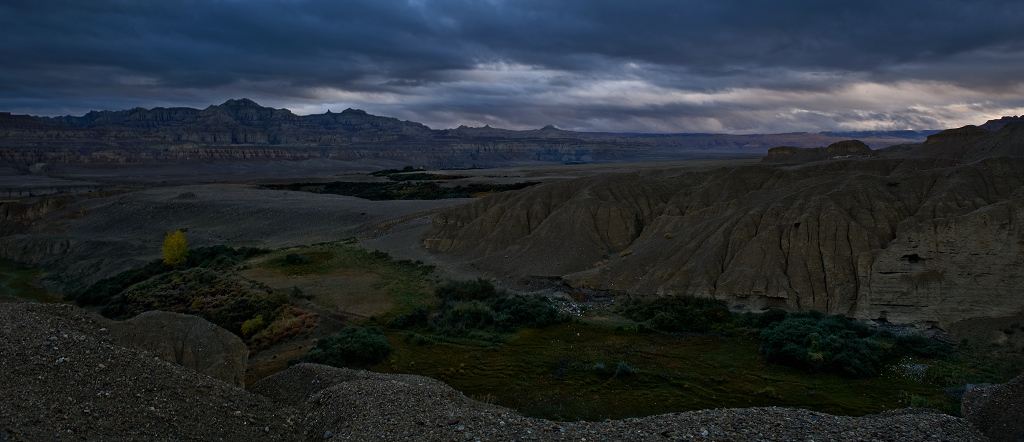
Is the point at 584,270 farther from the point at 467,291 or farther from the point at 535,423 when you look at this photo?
the point at 535,423

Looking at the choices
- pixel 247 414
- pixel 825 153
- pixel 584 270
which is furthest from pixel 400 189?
pixel 247 414

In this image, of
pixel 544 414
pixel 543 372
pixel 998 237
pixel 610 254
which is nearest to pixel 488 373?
pixel 543 372

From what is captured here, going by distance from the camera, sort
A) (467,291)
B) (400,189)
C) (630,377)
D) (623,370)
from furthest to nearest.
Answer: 1. (400,189)
2. (467,291)
3. (623,370)
4. (630,377)

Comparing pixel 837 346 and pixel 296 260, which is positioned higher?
pixel 837 346

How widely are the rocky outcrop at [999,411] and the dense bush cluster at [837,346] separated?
4309 millimetres

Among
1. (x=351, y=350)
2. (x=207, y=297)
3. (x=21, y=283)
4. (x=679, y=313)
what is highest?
(x=679, y=313)

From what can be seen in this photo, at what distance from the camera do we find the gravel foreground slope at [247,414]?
39.3 ft

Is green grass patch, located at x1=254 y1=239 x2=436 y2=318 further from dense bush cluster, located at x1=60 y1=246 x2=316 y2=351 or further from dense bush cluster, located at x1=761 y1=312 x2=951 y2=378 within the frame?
dense bush cluster, located at x1=761 y1=312 x2=951 y2=378

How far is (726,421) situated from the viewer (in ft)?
44.8

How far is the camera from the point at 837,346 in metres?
20.8

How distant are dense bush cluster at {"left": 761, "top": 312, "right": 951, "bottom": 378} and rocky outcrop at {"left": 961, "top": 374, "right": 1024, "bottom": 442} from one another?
14.1 ft

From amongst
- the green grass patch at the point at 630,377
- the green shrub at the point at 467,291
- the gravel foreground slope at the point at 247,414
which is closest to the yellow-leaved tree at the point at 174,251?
the green shrub at the point at 467,291

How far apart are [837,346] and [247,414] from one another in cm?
1817

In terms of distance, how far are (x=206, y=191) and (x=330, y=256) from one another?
57144 mm
